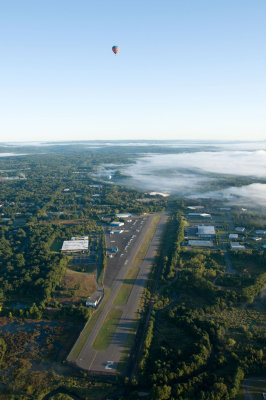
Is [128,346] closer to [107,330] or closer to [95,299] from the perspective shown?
[107,330]

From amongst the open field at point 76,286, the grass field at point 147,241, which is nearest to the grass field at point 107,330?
the open field at point 76,286

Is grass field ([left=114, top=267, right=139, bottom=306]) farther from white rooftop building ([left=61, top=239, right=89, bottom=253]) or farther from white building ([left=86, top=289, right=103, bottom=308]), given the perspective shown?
white rooftop building ([left=61, top=239, right=89, bottom=253])

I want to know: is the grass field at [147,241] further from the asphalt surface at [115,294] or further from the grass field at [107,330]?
the grass field at [107,330]

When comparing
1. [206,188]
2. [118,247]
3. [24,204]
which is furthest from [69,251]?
[206,188]

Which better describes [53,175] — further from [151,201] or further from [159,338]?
[159,338]

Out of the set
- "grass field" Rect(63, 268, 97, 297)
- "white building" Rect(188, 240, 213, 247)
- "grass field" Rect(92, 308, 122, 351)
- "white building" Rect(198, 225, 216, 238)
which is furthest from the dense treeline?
"white building" Rect(198, 225, 216, 238)

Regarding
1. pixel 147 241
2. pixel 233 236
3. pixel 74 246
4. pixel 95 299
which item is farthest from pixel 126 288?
pixel 233 236
